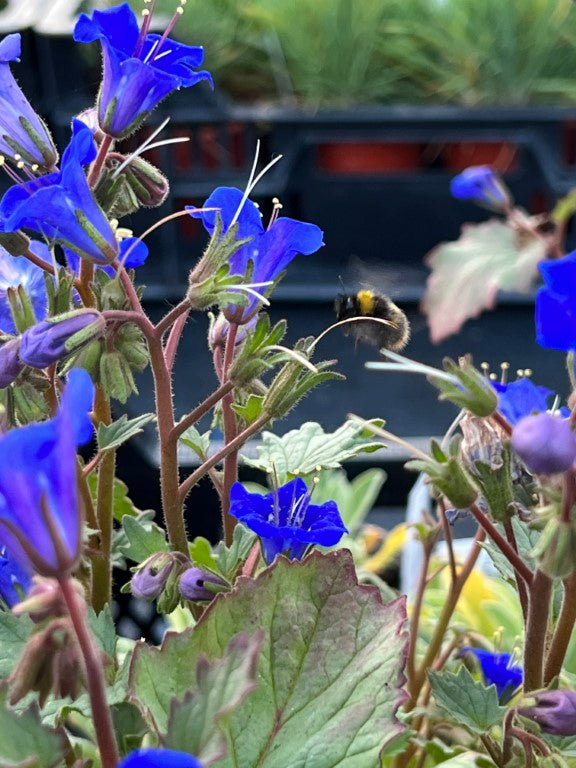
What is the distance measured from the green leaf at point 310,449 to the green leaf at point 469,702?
0.37 feet

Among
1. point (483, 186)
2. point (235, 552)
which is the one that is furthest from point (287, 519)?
point (483, 186)

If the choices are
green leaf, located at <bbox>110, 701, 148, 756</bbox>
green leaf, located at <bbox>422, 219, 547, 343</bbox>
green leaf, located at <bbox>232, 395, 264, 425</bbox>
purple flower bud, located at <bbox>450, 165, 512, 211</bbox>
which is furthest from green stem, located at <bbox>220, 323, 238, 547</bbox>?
green leaf, located at <bbox>422, 219, 547, 343</bbox>

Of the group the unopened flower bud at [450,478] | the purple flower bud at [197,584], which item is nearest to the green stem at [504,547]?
the unopened flower bud at [450,478]

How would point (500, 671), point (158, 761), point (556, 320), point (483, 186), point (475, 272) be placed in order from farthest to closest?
point (475, 272) → point (483, 186) → point (500, 671) → point (556, 320) → point (158, 761)

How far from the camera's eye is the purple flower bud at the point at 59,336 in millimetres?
400

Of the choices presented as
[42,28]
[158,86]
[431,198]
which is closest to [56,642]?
[158,86]

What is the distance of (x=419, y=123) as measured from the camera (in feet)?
5.35

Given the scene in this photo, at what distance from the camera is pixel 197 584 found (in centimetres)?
44

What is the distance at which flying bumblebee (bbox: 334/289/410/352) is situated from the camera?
66 centimetres

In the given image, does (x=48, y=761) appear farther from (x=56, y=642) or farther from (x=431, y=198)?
(x=431, y=198)

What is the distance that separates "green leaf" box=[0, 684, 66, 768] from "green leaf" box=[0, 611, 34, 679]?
0.35 feet

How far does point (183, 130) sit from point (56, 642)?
4.47ft

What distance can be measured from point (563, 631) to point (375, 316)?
0.90ft

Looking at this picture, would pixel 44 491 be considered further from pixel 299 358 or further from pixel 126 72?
pixel 126 72
